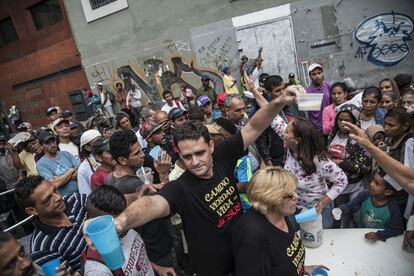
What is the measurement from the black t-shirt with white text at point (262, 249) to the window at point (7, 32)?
19126mm

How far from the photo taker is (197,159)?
1.84m

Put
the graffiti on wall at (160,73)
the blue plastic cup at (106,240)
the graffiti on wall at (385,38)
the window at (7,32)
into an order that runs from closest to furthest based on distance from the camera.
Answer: the blue plastic cup at (106,240) → the graffiti on wall at (385,38) → the graffiti on wall at (160,73) → the window at (7,32)

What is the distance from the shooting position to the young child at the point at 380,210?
227cm

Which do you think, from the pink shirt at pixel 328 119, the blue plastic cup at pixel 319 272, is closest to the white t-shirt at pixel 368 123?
the pink shirt at pixel 328 119

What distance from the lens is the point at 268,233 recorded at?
166cm

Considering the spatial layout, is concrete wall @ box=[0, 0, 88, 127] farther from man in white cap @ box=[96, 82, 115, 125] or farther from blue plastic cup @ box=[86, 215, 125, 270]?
blue plastic cup @ box=[86, 215, 125, 270]

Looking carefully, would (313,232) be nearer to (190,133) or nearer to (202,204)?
(202,204)

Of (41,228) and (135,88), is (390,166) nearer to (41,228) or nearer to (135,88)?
(41,228)

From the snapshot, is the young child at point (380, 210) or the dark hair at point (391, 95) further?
the dark hair at point (391, 95)

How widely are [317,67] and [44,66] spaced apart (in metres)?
14.9

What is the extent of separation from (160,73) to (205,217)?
36.2 ft

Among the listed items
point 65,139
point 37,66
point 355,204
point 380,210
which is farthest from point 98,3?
point 380,210

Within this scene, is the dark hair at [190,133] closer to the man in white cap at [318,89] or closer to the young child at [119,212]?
the young child at [119,212]

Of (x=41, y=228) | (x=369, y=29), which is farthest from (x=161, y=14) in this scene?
(x=41, y=228)
